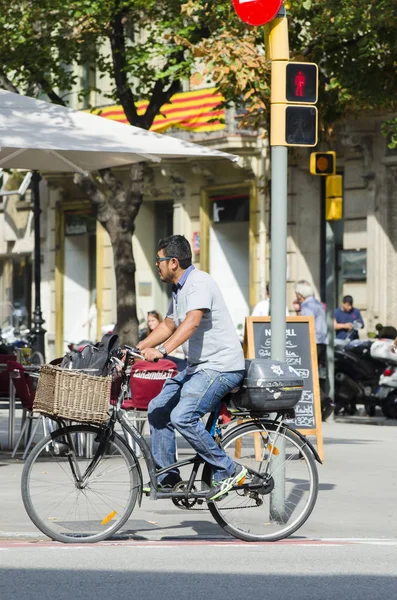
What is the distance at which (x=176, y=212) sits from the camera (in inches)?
1253

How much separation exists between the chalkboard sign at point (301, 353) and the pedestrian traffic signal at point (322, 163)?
4.02 m

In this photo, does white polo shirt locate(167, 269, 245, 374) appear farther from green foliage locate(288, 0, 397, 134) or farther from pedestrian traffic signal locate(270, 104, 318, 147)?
green foliage locate(288, 0, 397, 134)

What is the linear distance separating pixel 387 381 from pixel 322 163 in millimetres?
3561

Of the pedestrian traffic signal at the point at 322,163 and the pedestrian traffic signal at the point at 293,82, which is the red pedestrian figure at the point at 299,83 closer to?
the pedestrian traffic signal at the point at 293,82

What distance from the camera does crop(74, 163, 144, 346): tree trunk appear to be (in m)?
20.5

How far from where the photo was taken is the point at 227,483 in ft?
28.3

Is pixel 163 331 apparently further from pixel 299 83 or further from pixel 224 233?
pixel 224 233

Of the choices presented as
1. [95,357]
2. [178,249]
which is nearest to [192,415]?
[178,249]

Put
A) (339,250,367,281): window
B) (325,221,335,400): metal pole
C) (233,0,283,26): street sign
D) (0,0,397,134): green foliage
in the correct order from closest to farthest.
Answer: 1. (233,0,283,26): street sign
2. (325,221,335,400): metal pole
3. (0,0,397,134): green foliage
4. (339,250,367,281): window

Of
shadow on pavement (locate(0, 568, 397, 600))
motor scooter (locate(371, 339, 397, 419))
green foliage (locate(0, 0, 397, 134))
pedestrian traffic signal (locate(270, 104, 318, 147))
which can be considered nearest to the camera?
shadow on pavement (locate(0, 568, 397, 600))

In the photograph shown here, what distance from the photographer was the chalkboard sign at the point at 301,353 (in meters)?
13.4

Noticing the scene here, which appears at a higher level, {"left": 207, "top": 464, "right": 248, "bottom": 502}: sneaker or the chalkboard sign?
the chalkboard sign

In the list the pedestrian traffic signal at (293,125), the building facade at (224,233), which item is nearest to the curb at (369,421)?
the building facade at (224,233)

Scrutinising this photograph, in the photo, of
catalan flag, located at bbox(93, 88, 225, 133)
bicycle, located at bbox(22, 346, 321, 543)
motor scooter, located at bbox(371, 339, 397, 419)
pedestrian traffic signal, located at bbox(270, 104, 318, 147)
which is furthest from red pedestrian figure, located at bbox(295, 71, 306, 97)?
catalan flag, located at bbox(93, 88, 225, 133)
